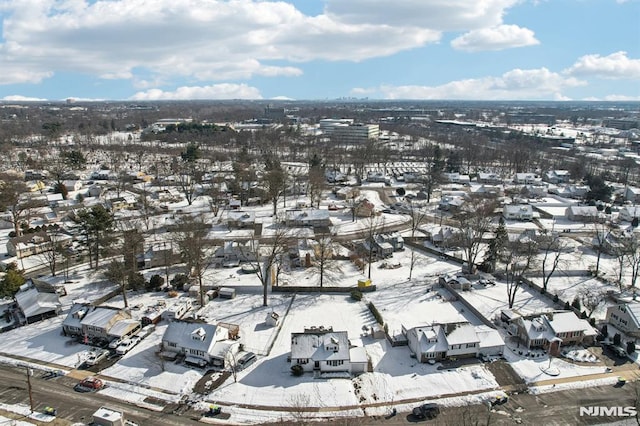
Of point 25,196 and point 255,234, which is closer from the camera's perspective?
point 255,234

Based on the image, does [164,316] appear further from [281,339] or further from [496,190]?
[496,190]

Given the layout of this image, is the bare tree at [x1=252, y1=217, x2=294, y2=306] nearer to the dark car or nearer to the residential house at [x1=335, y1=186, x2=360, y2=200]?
the dark car

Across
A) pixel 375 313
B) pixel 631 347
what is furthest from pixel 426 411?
pixel 631 347

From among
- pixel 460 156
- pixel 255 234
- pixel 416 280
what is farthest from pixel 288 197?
pixel 460 156

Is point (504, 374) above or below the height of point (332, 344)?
below

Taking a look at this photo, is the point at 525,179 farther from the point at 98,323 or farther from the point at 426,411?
the point at 98,323

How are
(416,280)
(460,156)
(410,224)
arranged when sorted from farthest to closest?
(460,156), (410,224), (416,280)

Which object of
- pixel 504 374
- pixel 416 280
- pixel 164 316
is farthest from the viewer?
pixel 416 280
